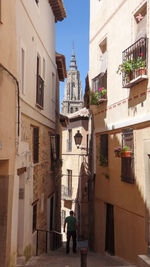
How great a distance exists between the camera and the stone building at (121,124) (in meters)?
8.63

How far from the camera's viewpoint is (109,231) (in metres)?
11.9

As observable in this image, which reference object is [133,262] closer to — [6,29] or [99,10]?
[6,29]

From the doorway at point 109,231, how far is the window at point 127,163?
87.1 inches

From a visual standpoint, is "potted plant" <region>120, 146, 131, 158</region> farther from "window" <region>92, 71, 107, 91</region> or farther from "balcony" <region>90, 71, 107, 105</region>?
"window" <region>92, 71, 107, 91</region>

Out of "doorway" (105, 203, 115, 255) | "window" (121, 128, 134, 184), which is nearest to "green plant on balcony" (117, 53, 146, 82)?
"window" (121, 128, 134, 184)

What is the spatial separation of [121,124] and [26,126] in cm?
304

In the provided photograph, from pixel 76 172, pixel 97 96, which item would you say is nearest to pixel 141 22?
pixel 97 96

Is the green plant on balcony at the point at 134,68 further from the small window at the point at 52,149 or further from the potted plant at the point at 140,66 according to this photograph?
Result: the small window at the point at 52,149

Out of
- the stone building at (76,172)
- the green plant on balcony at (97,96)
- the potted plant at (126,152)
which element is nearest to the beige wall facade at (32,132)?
the green plant on balcony at (97,96)

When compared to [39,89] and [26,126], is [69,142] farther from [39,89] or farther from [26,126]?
[26,126]

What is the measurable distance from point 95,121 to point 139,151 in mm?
4659

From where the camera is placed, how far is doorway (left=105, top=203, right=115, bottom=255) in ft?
38.0

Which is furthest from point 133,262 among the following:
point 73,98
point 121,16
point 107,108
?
point 73,98

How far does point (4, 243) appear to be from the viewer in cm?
681
